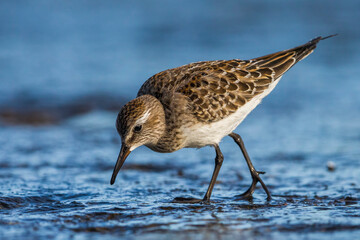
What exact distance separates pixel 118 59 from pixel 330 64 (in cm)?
596

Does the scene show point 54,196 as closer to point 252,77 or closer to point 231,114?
point 231,114

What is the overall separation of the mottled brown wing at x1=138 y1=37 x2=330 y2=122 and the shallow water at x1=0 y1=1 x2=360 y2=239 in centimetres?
120

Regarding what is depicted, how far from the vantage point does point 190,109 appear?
741 cm

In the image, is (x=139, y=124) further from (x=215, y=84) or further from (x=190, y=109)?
(x=215, y=84)

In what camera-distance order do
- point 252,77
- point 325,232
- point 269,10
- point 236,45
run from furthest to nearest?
point 269,10 → point 236,45 → point 252,77 → point 325,232

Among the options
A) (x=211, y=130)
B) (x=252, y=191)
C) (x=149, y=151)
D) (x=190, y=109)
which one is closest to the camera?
(x=190, y=109)

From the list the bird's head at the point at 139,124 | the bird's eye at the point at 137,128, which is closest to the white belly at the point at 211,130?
the bird's head at the point at 139,124

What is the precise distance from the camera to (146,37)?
18.5 meters

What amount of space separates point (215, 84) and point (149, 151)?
2.94 meters

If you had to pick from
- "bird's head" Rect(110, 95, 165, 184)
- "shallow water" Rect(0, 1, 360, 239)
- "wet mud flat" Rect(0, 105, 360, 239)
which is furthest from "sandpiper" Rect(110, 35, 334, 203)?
"shallow water" Rect(0, 1, 360, 239)

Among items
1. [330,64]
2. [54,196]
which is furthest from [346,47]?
[54,196]

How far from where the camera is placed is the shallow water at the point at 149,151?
6.33 meters

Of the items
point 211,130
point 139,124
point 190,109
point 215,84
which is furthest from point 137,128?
point 215,84

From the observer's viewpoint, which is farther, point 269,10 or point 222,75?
point 269,10
